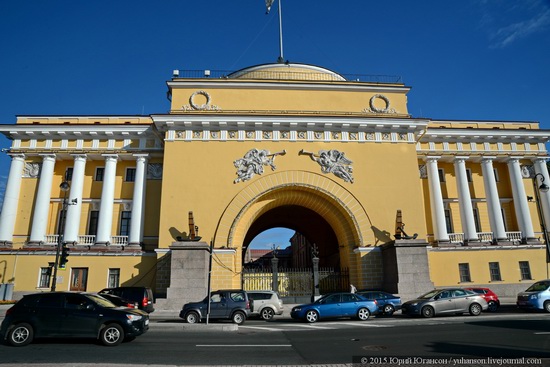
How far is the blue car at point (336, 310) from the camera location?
17250 millimetres

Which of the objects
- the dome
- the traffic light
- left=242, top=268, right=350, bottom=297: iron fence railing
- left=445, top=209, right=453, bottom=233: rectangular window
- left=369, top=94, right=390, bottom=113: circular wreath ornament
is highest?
the dome

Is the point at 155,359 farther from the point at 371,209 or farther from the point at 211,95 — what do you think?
the point at 211,95

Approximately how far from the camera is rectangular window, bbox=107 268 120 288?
83.4ft

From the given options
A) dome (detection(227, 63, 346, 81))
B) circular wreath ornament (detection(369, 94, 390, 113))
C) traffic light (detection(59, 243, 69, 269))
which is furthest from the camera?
dome (detection(227, 63, 346, 81))

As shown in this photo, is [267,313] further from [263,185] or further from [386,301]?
[263,185]

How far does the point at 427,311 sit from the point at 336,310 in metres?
4.08

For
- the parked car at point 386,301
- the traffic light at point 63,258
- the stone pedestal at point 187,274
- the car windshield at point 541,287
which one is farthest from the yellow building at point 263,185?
the car windshield at point 541,287

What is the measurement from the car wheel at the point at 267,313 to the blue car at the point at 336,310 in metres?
1.84

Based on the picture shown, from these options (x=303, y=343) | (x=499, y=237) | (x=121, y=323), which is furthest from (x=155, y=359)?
(x=499, y=237)

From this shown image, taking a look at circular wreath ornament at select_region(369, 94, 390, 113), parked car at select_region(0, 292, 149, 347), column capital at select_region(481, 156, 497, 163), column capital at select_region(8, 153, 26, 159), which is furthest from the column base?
column capital at select_region(481, 156, 497, 163)

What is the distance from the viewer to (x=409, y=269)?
22.5 m

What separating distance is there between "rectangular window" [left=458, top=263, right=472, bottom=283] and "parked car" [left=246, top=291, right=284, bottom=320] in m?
14.7

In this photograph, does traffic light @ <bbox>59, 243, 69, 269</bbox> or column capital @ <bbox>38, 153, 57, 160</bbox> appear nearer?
traffic light @ <bbox>59, 243, 69, 269</bbox>

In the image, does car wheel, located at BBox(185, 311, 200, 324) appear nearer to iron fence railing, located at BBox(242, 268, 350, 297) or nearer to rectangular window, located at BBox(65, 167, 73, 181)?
iron fence railing, located at BBox(242, 268, 350, 297)
